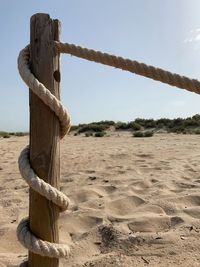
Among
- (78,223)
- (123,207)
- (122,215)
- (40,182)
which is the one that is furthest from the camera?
(123,207)

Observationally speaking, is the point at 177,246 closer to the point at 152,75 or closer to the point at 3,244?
the point at 3,244

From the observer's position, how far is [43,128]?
1.70m

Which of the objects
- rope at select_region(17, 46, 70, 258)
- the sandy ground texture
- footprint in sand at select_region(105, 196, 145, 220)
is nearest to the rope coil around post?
rope at select_region(17, 46, 70, 258)

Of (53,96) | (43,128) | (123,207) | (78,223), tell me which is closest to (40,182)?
(43,128)

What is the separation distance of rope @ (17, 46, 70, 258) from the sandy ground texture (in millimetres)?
959

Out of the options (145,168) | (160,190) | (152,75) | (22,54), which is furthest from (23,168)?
(145,168)

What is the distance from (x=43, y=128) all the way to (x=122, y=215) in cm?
193

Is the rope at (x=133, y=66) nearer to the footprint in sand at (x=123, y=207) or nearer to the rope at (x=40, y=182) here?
the rope at (x=40, y=182)

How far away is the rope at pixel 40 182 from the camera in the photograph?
1622 millimetres

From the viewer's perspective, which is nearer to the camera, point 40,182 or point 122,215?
point 40,182

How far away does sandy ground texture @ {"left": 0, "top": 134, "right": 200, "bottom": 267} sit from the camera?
8.71 ft

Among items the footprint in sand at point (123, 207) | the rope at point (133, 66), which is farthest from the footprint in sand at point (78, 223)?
the rope at point (133, 66)

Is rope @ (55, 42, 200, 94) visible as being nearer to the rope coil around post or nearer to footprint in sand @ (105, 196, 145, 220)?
the rope coil around post

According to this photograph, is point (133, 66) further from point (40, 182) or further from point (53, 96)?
point (40, 182)
